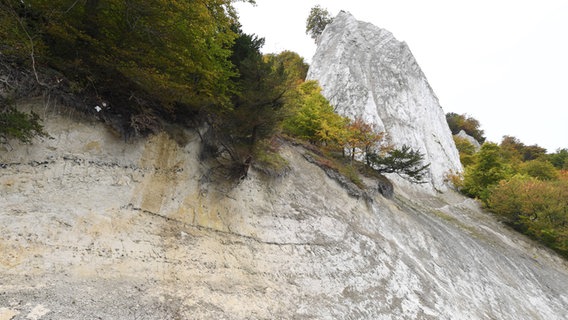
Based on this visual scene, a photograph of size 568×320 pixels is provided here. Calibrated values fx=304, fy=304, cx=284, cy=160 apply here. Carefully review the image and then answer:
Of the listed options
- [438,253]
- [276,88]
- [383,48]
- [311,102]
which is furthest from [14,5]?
[383,48]

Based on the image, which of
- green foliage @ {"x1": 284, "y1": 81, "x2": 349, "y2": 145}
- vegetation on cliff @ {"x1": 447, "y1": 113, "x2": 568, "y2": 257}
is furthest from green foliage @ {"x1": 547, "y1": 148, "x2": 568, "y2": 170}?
green foliage @ {"x1": 284, "y1": 81, "x2": 349, "y2": 145}

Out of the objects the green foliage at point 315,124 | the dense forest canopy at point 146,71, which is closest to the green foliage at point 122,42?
the dense forest canopy at point 146,71

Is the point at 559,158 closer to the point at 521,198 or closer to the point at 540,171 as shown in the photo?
the point at 540,171

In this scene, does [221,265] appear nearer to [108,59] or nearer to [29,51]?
[108,59]

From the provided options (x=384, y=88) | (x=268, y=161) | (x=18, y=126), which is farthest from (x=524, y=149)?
(x=18, y=126)

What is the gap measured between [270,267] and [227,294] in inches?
70.7

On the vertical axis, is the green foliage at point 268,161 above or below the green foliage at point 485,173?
below

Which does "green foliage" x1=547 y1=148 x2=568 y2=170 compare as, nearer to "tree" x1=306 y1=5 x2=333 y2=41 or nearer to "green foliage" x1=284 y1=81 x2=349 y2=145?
"tree" x1=306 y1=5 x2=333 y2=41

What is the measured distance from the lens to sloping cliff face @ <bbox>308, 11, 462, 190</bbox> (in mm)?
29219

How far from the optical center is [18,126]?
20.5 feet

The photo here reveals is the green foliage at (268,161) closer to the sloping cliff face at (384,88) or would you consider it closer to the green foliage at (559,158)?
the sloping cliff face at (384,88)

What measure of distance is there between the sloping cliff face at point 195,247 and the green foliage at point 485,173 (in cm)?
1532

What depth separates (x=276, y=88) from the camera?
8.84 metres

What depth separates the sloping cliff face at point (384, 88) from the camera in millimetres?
29219
